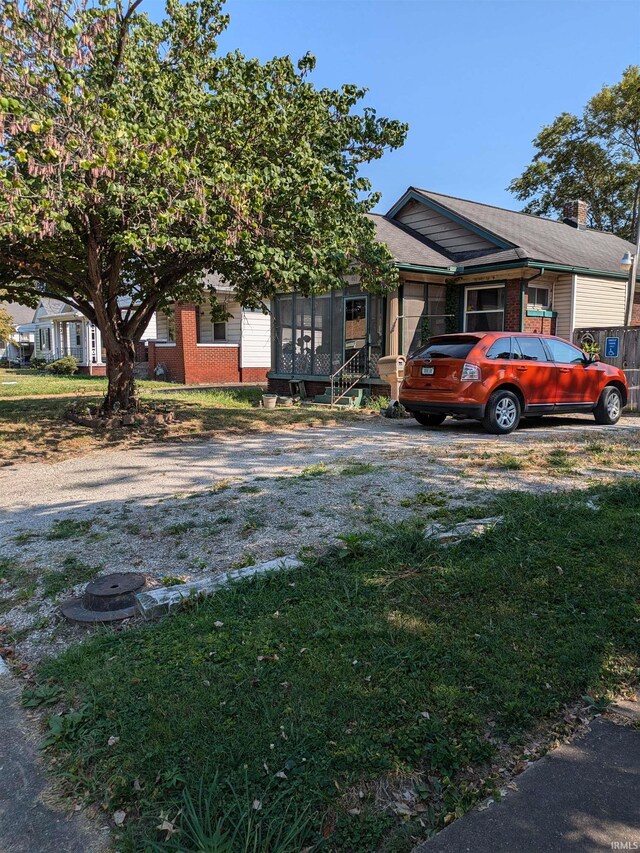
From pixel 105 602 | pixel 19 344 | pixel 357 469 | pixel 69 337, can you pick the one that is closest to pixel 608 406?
pixel 357 469

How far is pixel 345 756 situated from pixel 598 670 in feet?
4.40

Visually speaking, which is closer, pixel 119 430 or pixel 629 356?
pixel 119 430

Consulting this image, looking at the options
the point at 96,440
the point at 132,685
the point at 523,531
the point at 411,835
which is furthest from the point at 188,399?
the point at 411,835

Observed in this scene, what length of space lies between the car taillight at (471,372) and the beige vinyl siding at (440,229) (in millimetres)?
8089

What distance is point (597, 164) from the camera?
37.0m

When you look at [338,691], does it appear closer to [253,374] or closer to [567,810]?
[567,810]

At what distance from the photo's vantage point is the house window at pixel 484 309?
55.7 feet

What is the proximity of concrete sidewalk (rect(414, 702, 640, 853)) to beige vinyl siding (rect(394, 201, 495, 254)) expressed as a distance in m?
16.4

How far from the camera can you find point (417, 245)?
712 inches

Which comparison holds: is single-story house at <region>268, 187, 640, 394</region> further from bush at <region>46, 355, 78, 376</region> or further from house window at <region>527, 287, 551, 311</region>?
bush at <region>46, 355, 78, 376</region>

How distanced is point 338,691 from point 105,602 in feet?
5.66

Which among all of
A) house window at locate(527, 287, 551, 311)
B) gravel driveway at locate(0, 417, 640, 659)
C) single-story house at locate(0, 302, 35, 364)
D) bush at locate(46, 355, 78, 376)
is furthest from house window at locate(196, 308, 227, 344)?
single-story house at locate(0, 302, 35, 364)

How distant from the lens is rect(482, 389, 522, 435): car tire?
10648mm

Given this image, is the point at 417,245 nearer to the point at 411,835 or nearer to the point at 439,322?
the point at 439,322
